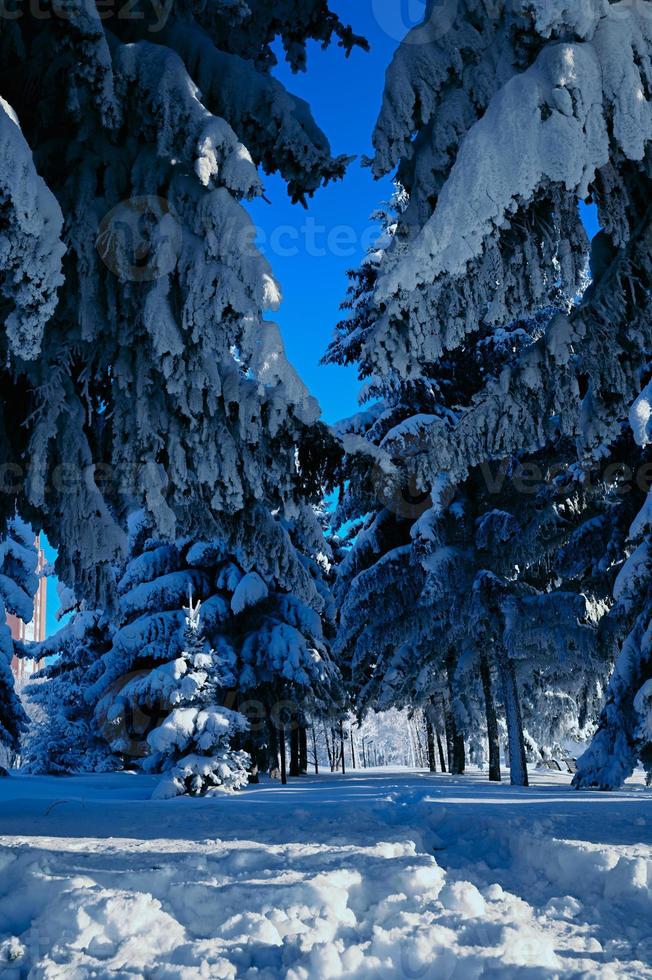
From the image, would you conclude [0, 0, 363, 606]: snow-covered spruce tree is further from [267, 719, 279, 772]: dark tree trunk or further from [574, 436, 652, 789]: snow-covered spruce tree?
[267, 719, 279, 772]: dark tree trunk

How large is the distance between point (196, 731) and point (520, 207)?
36.6 feet

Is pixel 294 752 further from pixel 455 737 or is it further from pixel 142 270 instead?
pixel 142 270

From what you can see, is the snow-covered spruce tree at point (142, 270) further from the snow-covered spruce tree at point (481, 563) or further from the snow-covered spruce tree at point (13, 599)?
the snow-covered spruce tree at point (13, 599)

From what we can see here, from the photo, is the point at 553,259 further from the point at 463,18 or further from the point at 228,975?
the point at 228,975

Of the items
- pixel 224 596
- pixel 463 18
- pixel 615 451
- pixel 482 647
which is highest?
pixel 463 18

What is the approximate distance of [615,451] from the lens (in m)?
10.5

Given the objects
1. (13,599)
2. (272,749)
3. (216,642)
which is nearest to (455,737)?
(272,749)

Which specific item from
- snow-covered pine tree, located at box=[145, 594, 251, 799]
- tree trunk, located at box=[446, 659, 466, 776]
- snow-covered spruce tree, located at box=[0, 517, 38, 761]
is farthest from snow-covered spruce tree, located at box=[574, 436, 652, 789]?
snow-covered spruce tree, located at box=[0, 517, 38, 761]

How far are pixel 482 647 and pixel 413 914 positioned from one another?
1346 centimetres

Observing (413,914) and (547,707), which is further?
(547,707)

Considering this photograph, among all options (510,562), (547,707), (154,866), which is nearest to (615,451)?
(510,562)

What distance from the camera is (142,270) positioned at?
483cm

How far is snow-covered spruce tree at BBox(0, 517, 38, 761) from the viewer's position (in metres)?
15.2

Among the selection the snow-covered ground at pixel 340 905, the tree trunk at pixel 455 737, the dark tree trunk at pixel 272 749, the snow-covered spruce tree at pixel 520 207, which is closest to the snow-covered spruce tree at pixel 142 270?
the snow-covered spruce tree at pixel 520 207
